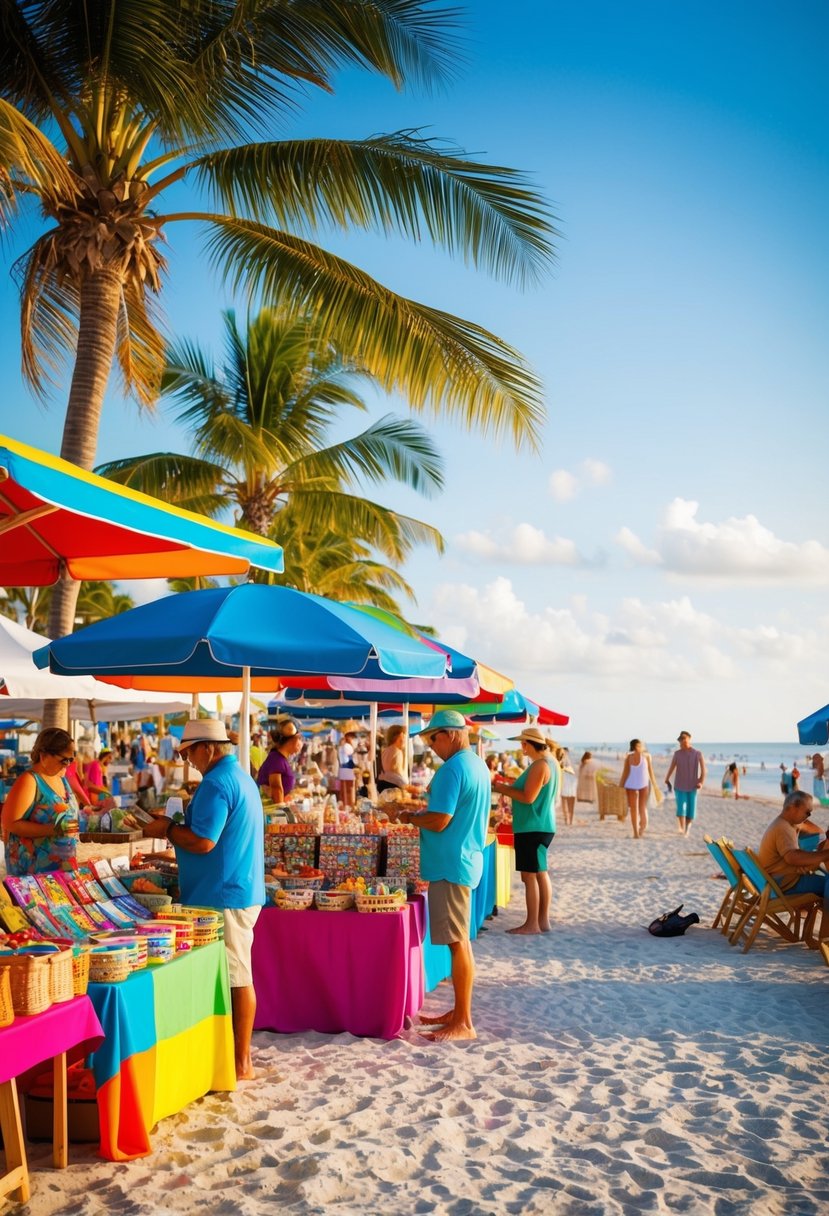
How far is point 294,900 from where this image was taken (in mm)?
5855

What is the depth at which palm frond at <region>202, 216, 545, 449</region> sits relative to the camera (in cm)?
949

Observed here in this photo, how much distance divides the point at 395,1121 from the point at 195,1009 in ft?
3.33

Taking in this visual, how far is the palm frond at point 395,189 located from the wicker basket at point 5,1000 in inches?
300

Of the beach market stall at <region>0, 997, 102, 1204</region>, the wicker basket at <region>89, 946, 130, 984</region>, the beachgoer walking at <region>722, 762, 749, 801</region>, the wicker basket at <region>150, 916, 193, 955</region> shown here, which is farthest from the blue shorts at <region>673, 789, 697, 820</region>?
the beachgoer walking at <region>722, 762, 749, 801</region>

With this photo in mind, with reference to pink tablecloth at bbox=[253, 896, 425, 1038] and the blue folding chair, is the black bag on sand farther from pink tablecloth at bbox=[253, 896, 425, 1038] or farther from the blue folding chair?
pink tablecloth at bbox=[253, 896, 425, 1038]

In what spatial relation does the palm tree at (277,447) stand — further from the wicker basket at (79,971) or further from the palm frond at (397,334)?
the wicker basket at (79,971)

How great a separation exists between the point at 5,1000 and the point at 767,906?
6.70m

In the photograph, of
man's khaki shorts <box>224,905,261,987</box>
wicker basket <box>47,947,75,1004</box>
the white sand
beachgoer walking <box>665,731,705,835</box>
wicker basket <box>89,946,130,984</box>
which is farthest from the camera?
beachgoer walking <box>665,731,705,835</box>

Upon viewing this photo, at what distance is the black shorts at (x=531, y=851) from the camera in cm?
888

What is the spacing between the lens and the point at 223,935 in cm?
Result: 477

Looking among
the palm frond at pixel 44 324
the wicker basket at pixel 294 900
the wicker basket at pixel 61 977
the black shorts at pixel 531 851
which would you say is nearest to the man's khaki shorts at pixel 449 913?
the wicker basket at pixel 294 900

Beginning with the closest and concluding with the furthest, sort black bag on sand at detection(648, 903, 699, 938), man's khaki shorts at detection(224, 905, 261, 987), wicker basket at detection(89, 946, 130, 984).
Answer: wicker basket at detection(89, 946, 130, 984), man's khaki shorts at detection(224, 905, 261, 987), black bag on sand at detection(648, 903, 699, 938)

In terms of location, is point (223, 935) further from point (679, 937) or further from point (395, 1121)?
point (679, 937)

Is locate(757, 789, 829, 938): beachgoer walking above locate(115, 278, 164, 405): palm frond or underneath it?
underneath
